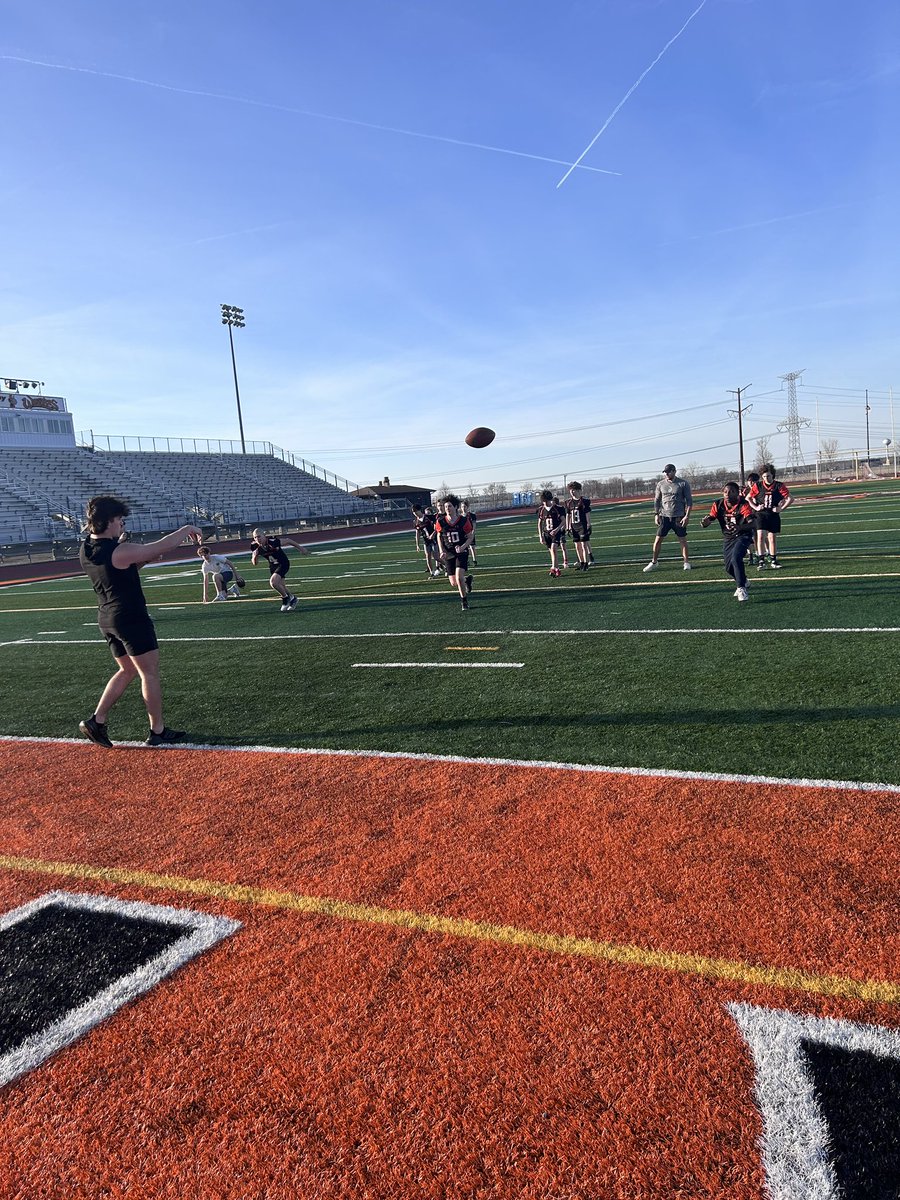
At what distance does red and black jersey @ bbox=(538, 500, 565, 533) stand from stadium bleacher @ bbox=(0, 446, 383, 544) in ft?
94.2

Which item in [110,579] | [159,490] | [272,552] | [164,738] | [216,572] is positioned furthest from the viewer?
[159,490]

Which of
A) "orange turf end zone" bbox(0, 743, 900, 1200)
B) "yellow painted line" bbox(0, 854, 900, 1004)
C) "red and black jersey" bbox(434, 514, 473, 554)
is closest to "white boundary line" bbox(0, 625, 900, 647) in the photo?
"red and black jersey" bbox(434, 514, 473, 554)

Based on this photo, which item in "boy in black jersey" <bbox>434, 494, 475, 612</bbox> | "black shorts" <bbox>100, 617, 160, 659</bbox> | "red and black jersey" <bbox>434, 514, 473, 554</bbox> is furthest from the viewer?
"red and black jersey" <bbox>434, 514, 473, 554</bbox>

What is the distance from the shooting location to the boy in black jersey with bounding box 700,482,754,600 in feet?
32.5

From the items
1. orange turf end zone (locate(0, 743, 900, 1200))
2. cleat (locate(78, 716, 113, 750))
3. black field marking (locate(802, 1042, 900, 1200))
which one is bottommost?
black field marking (locate(802, 1042, 900, 1200))

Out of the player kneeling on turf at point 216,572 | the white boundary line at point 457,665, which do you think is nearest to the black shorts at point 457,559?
the white boundary line at point 457,665

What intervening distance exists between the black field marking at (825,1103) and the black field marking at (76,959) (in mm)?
2220

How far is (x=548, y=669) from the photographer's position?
7.58 metres

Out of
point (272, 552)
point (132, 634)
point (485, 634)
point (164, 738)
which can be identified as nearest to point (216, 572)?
point (272, 552)

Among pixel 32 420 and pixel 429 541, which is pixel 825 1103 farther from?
pixel 32 420

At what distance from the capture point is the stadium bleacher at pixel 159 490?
4231 cm

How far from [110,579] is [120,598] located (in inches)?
6.6

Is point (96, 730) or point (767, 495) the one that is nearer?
point (96, 730)

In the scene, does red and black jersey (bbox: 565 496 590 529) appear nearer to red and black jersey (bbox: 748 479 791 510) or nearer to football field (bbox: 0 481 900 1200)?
red and black jersey (bbox: 748 479 791 510)
